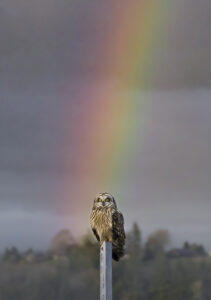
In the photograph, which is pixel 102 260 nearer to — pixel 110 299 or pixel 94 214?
pixel 110 299

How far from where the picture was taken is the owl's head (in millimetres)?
7395

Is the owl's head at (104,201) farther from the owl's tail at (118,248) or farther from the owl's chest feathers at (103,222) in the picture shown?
the owl's tail at (118,248)

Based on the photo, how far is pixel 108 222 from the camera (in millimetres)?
7855

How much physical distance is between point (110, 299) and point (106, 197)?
183 cm

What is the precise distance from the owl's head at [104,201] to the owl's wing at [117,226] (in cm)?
17

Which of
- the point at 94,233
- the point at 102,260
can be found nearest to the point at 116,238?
the point at 94,233

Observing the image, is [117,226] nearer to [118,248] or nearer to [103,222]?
[103,222]

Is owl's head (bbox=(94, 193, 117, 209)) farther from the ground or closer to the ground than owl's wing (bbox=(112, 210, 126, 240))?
farther from the ground

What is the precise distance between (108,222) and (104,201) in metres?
0.48

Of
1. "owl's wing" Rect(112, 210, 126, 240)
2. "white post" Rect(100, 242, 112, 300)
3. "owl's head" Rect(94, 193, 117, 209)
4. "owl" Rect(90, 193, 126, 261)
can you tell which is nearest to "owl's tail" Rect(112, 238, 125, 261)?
"owl" Rect(90, 193, 126, 261)

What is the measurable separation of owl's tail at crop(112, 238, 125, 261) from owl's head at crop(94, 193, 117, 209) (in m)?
0.66

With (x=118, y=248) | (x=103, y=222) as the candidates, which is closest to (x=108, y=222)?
(x=103, y=222)

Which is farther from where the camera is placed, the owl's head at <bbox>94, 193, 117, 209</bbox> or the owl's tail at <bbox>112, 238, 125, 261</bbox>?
the owl's tail at <bbox>112, 238, 125, 261</bbox>

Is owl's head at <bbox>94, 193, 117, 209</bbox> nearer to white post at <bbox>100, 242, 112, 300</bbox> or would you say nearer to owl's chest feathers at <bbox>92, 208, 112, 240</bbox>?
owl's chest feathers at <bbox>92, 208, 112, 240</bbox>
